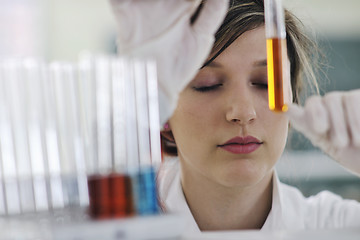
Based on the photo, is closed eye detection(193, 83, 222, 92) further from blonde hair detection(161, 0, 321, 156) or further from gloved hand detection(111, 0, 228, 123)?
gloved hand detection(111, 0, 228, 123)

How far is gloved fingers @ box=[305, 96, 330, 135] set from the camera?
0.55m

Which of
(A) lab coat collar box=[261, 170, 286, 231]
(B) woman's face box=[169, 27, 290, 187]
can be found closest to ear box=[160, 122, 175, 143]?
(B) woman's face box=[169, 27, 290, 187]

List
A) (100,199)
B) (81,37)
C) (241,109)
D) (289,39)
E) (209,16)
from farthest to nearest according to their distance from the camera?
(81,37) → (289,39) → (241,109) → (209,16) → (100,199)

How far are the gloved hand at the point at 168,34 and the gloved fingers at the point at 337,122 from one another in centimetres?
18

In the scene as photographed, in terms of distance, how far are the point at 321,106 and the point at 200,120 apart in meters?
0.29

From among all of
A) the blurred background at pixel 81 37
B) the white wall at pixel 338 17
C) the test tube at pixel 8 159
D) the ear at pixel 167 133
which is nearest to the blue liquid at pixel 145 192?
the test tube at pixel 8 159

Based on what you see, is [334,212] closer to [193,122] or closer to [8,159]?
[193,122]

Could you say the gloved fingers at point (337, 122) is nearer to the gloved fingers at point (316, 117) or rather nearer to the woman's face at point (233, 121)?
the gloved fingers at point (316, 117)

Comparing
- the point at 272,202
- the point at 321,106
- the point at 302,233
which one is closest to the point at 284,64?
the point at 321,106

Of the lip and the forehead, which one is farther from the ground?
the forehead

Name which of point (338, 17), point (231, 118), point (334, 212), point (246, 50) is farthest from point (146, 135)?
point (338, 17)

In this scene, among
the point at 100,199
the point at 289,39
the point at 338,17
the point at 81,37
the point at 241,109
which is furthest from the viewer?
the point at 338,17

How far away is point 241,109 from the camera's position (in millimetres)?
764

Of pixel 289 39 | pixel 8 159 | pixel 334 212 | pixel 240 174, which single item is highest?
pixel 289 39
